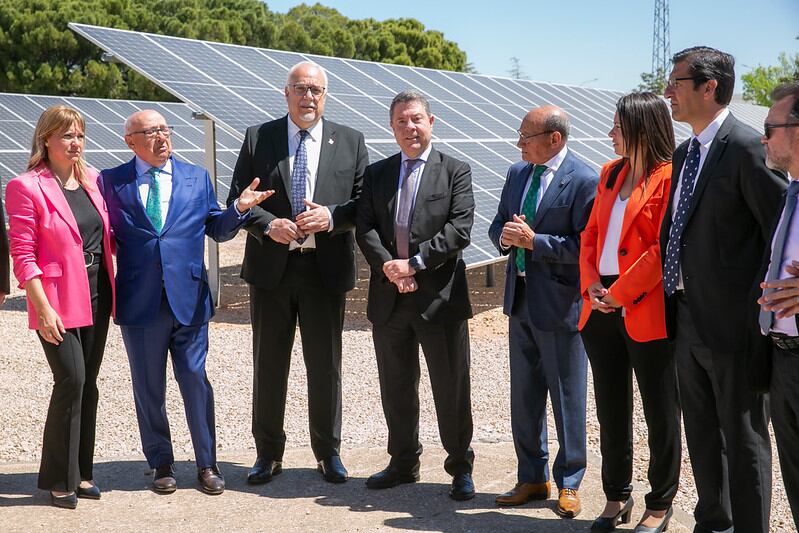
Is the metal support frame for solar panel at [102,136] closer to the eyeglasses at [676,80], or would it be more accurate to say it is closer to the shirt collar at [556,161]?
the shirt collar at [556,161]

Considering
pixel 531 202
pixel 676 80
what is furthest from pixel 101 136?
pixel 676 80

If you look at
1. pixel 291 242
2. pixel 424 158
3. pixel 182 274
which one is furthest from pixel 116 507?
pixel 424 158

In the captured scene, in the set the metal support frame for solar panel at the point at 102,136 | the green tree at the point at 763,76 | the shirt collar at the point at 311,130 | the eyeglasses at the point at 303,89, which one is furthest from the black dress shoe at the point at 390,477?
the green tree at the point at 763,76

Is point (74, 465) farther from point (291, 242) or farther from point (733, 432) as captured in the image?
point (733, 432)

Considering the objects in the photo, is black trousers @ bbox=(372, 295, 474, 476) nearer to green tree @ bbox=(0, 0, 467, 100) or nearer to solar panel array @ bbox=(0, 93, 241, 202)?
solar panel array @ bbox=(0, 93, 241, 202)

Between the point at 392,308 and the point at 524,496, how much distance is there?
4.07 ft

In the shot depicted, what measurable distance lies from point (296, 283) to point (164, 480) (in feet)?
4.40

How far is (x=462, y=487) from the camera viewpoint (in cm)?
517

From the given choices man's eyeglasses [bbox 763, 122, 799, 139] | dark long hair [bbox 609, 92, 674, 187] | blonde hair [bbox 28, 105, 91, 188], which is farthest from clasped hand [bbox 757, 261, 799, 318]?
blonde hair [bbox 28, 105, 91, 188]

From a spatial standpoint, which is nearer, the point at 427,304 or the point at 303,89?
the point at 427,304

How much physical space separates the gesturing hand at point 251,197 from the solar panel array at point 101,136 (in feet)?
28.3

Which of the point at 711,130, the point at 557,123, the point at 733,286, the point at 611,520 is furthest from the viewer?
the point at 557,123

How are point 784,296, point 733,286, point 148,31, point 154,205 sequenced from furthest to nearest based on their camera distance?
point 148,31 < point 154,205 < point 733,286 < point 784,296

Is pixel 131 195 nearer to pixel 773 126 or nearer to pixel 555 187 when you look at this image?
pixel 555 187
